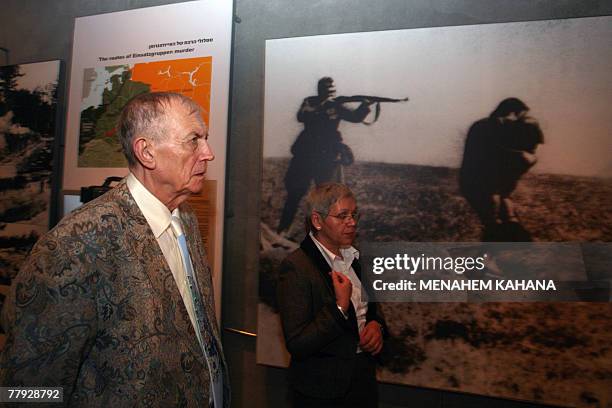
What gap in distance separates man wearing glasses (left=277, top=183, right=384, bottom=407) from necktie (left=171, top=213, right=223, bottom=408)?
0.39 meters

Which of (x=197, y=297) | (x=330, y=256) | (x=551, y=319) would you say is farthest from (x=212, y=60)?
(x=551, y=319)

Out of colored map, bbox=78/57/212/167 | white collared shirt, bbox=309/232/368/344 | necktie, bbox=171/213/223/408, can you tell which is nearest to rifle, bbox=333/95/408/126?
white collared shirt, bbox=309/232/368/344

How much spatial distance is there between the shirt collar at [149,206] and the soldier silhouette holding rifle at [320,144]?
118 centimetres

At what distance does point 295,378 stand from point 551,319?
1.31 meters

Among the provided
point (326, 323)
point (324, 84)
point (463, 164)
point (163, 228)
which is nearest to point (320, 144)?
point (324, 84)

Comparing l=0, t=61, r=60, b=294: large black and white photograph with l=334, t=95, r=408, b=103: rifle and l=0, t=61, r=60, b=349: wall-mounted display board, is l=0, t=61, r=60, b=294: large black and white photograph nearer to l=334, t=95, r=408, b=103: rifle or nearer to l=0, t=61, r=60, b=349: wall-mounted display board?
l=0, t=61, r=60, b=349: wall-mounted display board

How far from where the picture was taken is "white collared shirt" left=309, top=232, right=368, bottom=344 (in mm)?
1922

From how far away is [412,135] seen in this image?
7.75 feet

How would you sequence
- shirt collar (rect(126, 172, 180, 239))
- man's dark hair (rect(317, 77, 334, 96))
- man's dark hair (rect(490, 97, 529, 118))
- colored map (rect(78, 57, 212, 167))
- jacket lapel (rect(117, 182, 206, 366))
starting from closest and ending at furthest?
jacket lapel (rect(117, 182, 206, 366))
shirt collar (rect(126, 172, 180, 239))
man's dark hair (rect(490, 97, 529, 118))
man's dark hair (rect(317, 77, 334, 96))
colored map (rect(78, 57, 212, 167))

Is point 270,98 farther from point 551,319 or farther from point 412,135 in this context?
point 551,319

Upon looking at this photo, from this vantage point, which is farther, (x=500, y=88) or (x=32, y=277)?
(x=500, y=88)

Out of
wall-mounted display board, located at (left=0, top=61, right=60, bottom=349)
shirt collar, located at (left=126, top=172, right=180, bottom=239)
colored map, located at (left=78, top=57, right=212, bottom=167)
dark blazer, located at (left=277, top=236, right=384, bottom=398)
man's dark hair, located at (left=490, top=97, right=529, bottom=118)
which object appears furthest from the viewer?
wall-mounted display board, located at (left=0, top=61, right=60, bottom=349)

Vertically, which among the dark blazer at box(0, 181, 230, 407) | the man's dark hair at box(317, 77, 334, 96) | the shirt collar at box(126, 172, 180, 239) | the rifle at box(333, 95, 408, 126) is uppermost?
the man's dark hair at box(317, 77, 334, 96)

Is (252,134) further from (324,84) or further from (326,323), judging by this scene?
(326,323)
